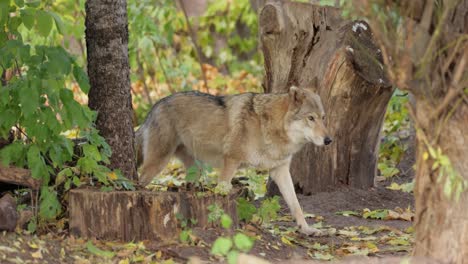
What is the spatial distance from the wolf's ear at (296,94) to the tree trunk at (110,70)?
6.23ft

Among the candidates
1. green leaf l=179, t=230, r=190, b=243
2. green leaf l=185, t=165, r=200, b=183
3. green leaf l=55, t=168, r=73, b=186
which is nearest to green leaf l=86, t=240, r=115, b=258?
green leaf l=179, t=230, r=190, b=243

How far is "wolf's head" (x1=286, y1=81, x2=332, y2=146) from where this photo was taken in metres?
8.54

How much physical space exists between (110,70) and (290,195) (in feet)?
7.73

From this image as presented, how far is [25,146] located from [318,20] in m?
3.90

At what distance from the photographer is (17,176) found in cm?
665

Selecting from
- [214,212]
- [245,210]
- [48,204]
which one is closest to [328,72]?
[245,210]

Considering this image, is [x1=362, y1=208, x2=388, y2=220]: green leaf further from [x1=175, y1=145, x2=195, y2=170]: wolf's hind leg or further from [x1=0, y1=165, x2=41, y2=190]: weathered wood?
[x1=0, y1=165, x2=41, y2=190]: weathered wood

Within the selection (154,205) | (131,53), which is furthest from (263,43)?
(131,53)

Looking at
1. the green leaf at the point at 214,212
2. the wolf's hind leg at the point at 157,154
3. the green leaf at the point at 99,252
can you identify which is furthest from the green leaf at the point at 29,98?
the wolf's hind leg at the point at 157,154

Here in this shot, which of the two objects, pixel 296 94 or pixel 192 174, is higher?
pixel 296 94

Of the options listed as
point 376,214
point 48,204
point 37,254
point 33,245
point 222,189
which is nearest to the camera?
point 37,254

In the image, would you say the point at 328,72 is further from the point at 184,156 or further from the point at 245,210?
the point at 245,210

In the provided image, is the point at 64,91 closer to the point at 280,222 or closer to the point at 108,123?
the point at 108,123

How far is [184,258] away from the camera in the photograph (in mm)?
6312
